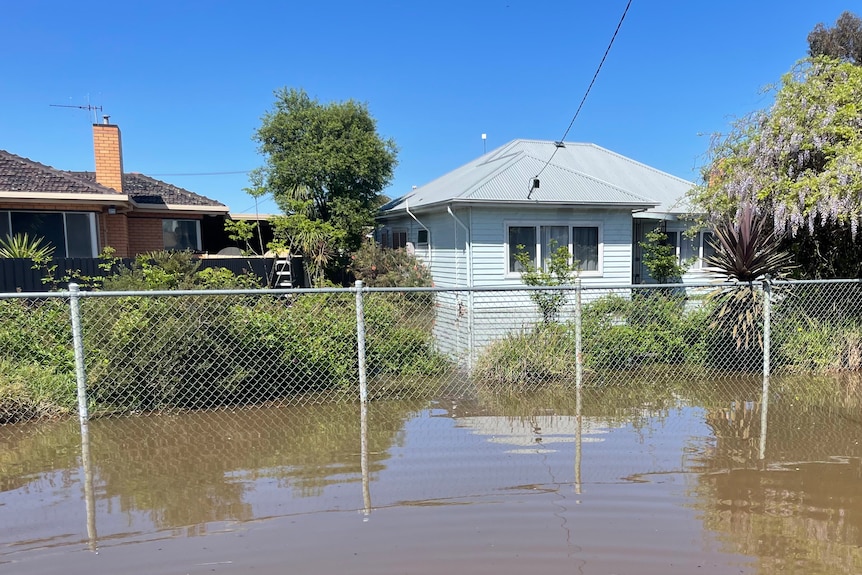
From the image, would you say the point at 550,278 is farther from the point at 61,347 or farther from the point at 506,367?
the point at 61,347

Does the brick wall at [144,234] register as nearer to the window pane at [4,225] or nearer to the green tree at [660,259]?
the window pane at [4,225]

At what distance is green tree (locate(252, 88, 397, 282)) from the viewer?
54.4 ft

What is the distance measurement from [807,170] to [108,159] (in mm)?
15969

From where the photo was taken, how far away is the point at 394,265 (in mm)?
16141

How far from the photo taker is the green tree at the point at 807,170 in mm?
7723

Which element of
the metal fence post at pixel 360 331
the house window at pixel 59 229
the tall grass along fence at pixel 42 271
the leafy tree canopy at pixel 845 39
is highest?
the leafy tree canopy at pixel 845 39

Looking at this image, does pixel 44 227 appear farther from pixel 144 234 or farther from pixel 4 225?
pixel 144 234

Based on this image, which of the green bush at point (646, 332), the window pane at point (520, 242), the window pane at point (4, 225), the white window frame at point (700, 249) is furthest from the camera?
the white window frame at point (700, 249)

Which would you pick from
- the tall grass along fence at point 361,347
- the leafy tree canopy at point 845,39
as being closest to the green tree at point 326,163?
the tall grass along fence at point 361,347

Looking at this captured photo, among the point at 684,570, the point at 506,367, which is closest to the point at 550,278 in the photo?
the point at 506,367

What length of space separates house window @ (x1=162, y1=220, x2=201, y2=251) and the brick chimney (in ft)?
6.25

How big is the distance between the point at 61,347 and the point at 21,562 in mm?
3666

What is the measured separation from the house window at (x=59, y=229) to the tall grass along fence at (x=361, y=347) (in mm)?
6916

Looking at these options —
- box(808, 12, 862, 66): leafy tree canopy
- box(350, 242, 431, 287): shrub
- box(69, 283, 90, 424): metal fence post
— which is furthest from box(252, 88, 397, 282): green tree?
box(808, 12, 862, 66): leafy tree canopy
